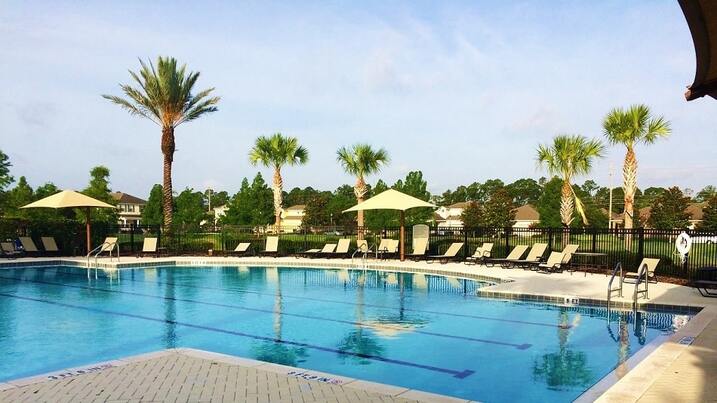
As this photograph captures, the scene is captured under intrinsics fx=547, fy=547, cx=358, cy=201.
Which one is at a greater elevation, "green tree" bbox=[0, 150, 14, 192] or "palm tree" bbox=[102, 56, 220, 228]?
"palm tree" bbox=[102, 56, 220, 228]

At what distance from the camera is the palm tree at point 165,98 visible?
81.5 feet

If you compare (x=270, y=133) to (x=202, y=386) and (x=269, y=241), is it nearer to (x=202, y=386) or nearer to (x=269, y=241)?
(x=269, y=241)

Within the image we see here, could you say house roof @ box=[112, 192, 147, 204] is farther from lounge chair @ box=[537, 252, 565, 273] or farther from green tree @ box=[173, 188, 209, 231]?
lounge chair @ box=[537, 252, 565, 273]

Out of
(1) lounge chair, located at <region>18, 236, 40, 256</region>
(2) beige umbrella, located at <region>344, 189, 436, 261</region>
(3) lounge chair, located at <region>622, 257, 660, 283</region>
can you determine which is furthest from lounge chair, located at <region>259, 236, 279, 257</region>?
(3) lounge chair, located at <region>622, 257, 660, 283</region>

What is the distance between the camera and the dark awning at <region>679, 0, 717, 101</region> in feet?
9.76

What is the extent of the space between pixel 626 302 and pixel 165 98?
832 inches

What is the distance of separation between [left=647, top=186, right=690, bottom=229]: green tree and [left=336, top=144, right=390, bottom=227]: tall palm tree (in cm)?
3333

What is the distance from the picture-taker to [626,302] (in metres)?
10.2

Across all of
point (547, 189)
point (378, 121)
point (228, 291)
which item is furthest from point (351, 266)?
point (547, 189)

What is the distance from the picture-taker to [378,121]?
24.8 m

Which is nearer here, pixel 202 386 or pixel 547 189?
pixel 202 386

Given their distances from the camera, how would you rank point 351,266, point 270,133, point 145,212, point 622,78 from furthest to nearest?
1. point 145,212
2. point 270,133
3. point 351,266
4. point 622,78

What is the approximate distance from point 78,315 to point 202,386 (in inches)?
246

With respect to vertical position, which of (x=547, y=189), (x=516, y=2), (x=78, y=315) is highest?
(x=516, y=2)
